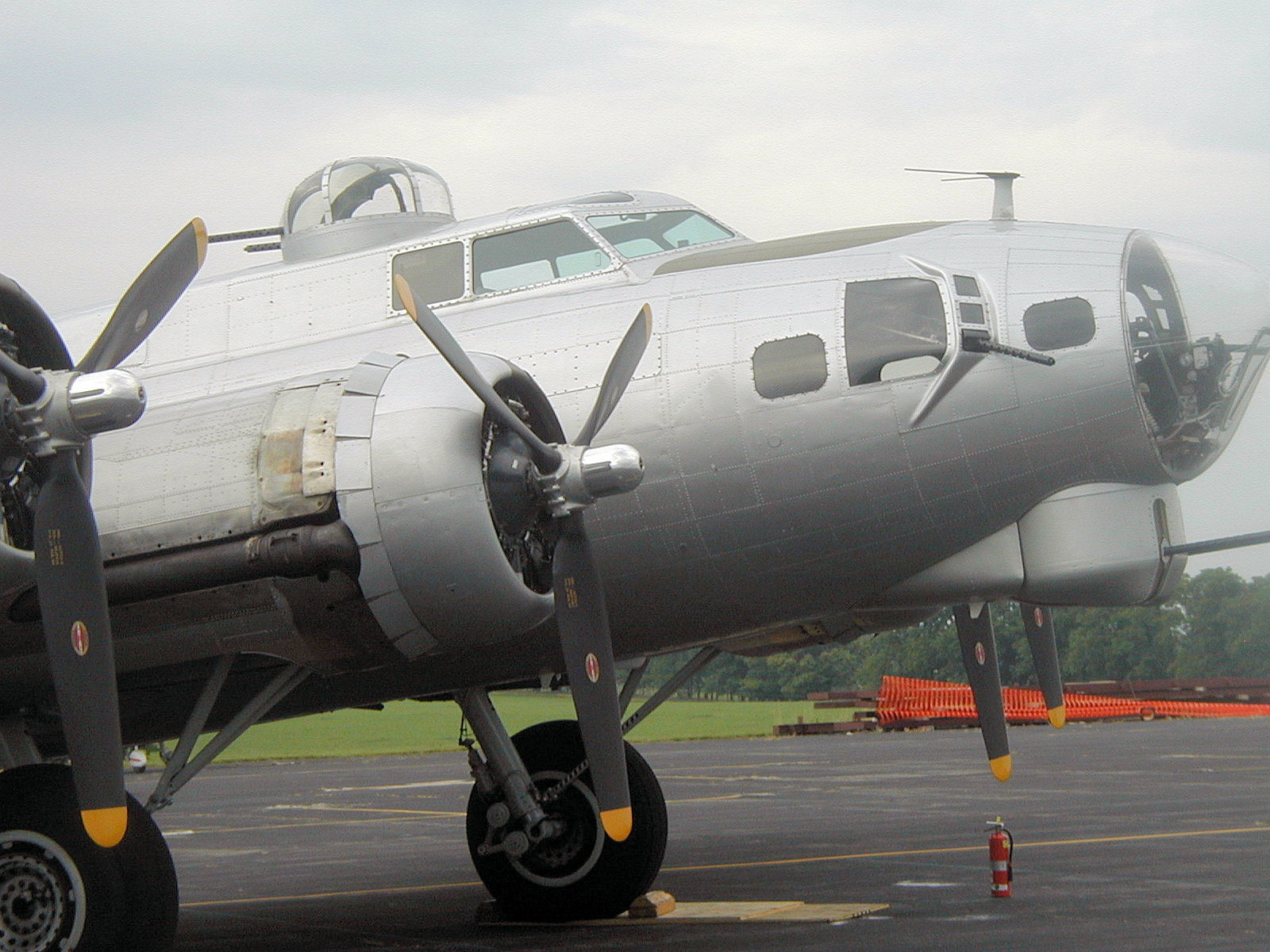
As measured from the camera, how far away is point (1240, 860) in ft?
54.2

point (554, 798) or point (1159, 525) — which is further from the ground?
point (1159, 525)

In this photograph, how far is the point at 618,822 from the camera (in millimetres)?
11602

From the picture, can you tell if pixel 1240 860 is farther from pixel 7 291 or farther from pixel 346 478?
pixel 7 291

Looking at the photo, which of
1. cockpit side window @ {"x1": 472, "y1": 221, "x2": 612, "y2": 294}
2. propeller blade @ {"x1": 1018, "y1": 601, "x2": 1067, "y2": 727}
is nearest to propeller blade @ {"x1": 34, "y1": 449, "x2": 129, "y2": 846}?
cockpit side window @ {"x1": 472, "y1": 221, "x2": 612, "y2": 294}

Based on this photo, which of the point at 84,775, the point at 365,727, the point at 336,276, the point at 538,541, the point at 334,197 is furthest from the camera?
the point at 365,727

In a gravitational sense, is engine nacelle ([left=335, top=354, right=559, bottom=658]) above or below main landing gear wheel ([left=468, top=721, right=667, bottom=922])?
above

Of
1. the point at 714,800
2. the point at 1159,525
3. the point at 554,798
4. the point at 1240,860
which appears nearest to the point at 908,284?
the point at 1159,525

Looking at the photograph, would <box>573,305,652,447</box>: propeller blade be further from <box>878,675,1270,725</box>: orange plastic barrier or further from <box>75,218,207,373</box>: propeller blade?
<box>878,675,1270,725</box>: orange plastic barrier

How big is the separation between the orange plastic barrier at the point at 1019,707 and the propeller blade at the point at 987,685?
40295 mm

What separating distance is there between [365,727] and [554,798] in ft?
193

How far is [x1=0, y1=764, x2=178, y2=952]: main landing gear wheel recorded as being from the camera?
10.4 meters

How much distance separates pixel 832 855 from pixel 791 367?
8.32 m

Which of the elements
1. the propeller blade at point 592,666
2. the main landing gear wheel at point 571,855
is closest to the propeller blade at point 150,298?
the propeller blade at point 592,666

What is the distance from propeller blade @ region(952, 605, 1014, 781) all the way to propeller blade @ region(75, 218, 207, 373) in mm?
7192
